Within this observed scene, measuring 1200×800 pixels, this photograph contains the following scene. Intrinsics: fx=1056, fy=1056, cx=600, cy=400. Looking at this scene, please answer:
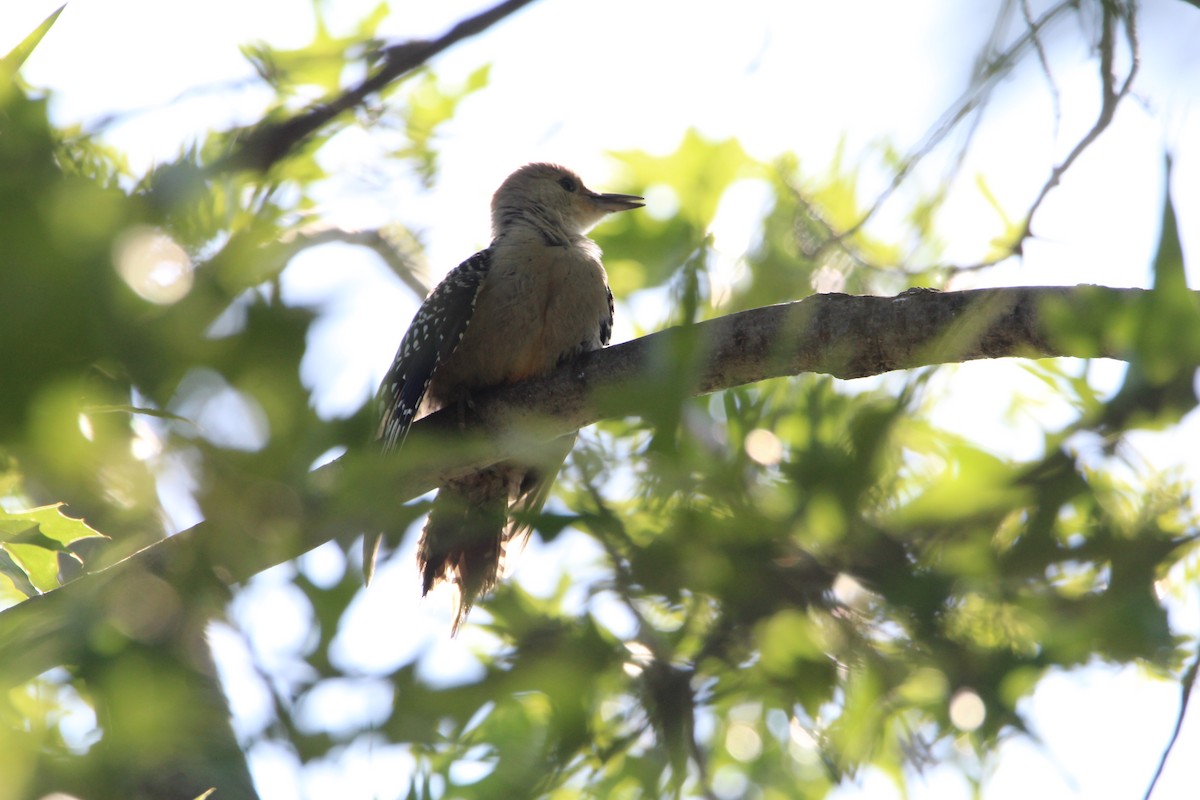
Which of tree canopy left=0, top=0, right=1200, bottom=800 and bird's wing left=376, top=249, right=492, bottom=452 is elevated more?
tree canopy left=0, top=0, right=1200, bottom=800

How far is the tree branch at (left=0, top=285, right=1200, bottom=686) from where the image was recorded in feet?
3.34

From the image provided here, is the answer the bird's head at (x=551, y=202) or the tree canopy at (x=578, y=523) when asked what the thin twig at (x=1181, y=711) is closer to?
the tree canopy at (x=578, y=523)

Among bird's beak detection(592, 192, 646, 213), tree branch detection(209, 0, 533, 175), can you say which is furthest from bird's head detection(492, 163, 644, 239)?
tree branch detection(209, 0, 533, 175)

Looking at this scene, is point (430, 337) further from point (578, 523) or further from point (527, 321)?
point (578, 523)

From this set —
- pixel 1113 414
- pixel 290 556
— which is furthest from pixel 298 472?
pixel 1113 414

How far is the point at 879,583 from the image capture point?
51.2 inches

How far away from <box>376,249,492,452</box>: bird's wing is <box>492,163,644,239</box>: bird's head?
803mm

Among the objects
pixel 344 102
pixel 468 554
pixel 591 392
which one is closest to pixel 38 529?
pixel 591 392

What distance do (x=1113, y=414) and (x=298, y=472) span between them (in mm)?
1043

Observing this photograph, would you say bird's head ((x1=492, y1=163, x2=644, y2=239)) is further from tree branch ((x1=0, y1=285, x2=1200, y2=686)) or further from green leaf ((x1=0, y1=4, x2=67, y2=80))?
green leaf ((x1=0, y1=4, x2=67, y2=80))

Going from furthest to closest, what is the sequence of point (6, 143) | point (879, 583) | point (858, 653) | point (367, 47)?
1. point (367, 47)
2. point (858, 653)
3. point (879, 583)
4. point (6, 143)

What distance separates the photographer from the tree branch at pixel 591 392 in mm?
1020

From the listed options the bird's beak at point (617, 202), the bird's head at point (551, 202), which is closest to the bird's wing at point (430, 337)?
the bird's head at point (551, 202)

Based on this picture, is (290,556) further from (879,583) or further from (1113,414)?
(1113,414)
